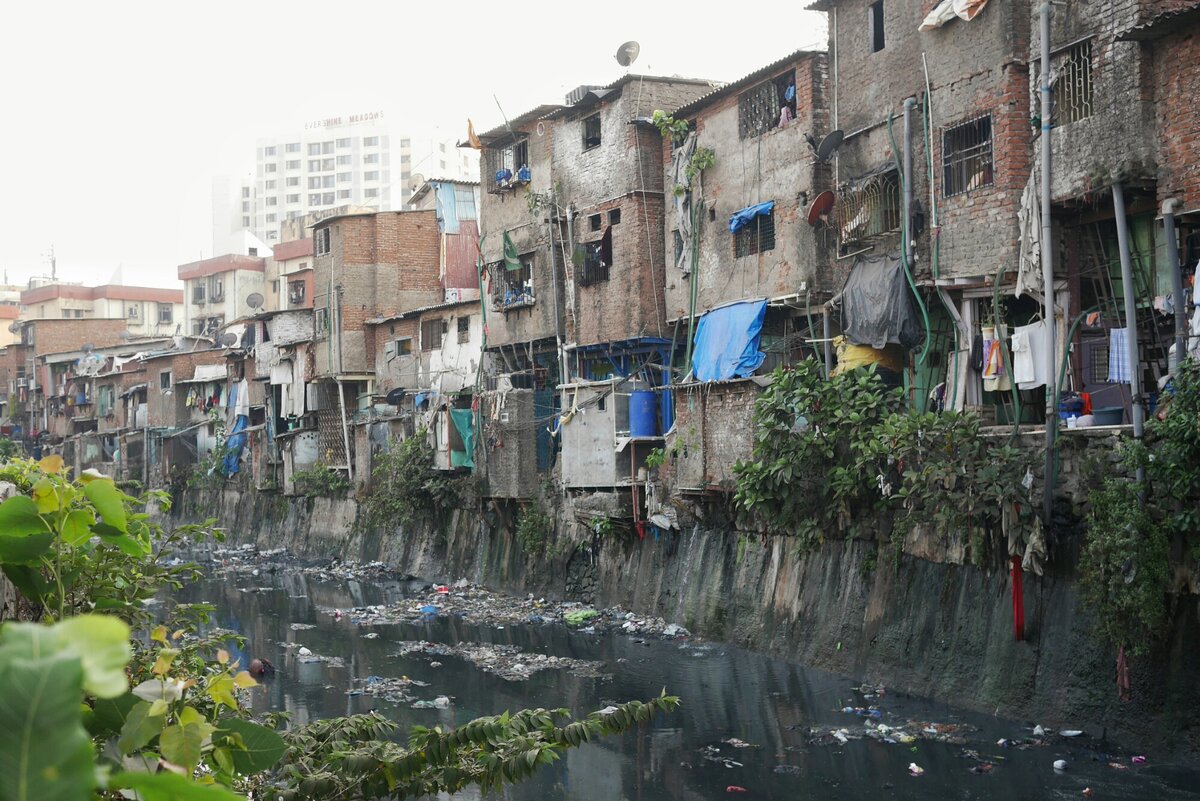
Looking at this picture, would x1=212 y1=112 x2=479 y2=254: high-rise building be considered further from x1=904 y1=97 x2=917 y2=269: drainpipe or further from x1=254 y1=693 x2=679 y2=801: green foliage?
x1=254 y1=693 x2=679 y2=801: green foliage

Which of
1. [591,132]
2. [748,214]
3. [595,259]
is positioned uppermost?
[591,132]

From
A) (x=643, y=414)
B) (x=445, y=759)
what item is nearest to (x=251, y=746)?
(x=445, y=759)

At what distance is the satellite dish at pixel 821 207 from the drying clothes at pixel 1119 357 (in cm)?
595

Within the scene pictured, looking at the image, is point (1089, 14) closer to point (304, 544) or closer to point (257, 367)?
point (304, 544)

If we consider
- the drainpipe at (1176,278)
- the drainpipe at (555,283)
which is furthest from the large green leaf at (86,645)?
the drainpipe at (555,283)

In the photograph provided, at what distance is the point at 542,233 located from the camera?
Result: 26.0 meters

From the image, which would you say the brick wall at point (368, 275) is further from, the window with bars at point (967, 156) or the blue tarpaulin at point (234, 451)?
the window with bars at point (967, 156)

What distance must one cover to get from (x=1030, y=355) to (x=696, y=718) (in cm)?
609

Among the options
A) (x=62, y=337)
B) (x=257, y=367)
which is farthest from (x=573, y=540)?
(x=62, y=337)

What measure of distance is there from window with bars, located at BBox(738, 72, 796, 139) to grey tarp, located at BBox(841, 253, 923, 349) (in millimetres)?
3436

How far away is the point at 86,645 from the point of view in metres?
1.92

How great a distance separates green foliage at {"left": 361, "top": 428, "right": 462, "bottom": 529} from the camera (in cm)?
2841

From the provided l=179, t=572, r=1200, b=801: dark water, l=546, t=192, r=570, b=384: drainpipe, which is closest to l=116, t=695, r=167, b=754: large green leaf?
l=179, t=572, r=1200, b=801: dark water

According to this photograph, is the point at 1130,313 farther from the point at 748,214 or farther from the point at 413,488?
the point at 413,488
